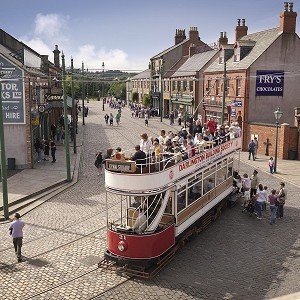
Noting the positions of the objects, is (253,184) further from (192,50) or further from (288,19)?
(192,50)

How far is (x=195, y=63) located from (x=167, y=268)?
4335 centimetres

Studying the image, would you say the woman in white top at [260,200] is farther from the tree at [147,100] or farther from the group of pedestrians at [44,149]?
the tree at [147,100]

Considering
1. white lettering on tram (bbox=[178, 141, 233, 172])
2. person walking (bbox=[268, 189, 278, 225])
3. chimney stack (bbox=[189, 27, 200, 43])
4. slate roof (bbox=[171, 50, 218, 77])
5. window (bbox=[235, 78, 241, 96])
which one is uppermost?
chimney stack (bbox=[189, 27, 200, 43])

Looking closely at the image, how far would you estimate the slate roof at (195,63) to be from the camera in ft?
162

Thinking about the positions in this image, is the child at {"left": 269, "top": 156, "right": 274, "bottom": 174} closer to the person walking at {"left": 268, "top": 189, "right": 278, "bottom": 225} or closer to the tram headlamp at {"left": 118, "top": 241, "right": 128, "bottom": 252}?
the person walking at {"left": 268, "top": 189, "right": 278, "bottom": 225}

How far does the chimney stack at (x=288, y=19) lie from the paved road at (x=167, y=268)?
20.3 metres

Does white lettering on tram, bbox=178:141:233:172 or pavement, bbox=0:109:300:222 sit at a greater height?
white lettering on tram, bbox=178:141:233:172

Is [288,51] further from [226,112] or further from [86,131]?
[86,131]

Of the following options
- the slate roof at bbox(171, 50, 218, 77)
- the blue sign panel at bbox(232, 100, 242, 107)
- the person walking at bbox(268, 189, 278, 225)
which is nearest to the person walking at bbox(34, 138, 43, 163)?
the person walking at bbox(268, 189, 278, 225)

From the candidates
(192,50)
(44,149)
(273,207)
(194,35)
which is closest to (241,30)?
(192,50)

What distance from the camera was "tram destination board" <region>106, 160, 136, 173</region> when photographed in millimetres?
11438

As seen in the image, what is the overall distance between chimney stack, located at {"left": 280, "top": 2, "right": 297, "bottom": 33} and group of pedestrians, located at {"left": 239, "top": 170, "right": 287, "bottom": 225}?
20116 millimetres

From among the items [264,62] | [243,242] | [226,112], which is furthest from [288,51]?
[243,242]

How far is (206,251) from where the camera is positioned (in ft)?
43.9
